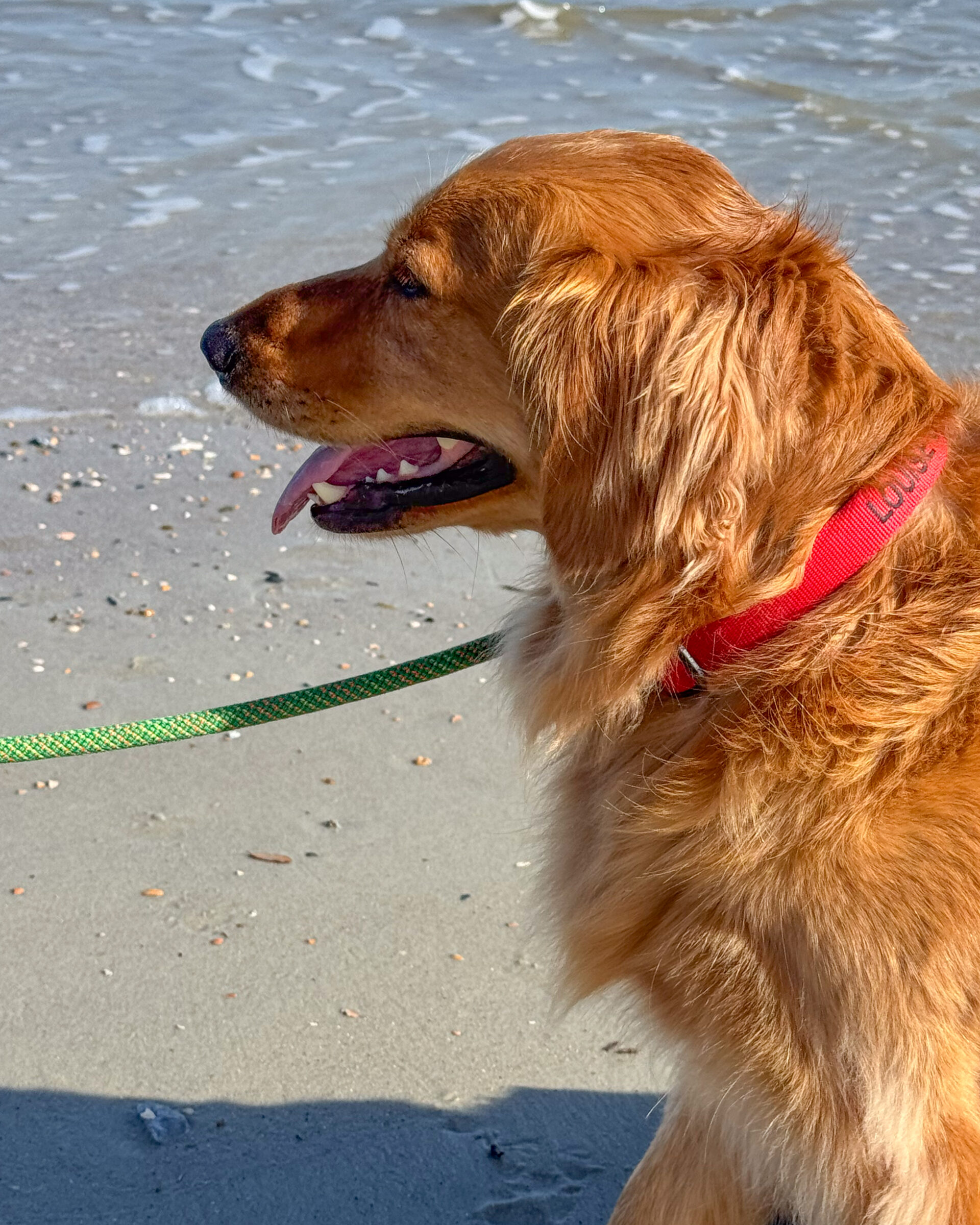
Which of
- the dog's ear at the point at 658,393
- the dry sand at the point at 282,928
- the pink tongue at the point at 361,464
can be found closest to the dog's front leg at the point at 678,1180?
the dry sand at the point at 282,928

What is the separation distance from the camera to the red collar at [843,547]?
6.72 feet

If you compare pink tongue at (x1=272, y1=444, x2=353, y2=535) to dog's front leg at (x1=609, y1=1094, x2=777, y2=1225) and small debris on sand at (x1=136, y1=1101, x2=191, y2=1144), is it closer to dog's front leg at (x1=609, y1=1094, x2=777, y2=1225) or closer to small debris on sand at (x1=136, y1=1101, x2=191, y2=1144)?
small debris on sand at (x1=136, y1=1101, x2=191, y2=1144)

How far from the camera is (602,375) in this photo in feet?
7.09

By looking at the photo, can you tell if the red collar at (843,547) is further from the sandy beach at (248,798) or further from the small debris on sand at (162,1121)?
the small debris on sand at (162,1121)

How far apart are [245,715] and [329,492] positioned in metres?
0.46

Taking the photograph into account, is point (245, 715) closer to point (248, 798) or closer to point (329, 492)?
point (329, 492)

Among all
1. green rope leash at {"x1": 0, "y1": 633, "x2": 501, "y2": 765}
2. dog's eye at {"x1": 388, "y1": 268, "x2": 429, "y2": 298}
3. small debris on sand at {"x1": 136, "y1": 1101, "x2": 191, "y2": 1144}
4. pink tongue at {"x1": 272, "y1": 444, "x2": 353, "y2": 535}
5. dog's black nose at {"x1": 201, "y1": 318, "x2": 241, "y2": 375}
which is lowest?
small debris on sand at {"x1": 136, "y1": 1101, "x2": 191, "y2": 1144}

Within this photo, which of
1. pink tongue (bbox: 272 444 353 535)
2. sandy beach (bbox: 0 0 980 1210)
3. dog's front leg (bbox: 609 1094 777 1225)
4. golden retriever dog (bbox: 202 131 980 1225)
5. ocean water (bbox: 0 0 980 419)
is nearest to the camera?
golden retriever dog (bbox: 202 131 980 1225)

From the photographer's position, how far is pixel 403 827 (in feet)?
11.6

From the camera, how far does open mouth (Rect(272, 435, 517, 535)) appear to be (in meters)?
2.45

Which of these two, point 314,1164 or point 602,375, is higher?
point 602,375

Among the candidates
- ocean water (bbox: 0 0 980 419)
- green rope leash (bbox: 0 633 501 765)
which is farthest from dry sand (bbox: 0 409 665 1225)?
ocean water (bbox: 0 0 980 419)

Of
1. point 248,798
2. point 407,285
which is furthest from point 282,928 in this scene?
point 407,285

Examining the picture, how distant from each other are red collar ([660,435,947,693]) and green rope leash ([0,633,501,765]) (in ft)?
1.95
